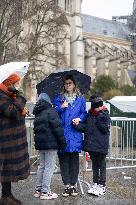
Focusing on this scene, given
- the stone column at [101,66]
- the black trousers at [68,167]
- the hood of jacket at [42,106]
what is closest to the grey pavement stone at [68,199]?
the black trousers at [68,167]

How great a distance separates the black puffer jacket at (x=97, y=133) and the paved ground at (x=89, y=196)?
0.79 m

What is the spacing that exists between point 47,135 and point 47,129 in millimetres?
94

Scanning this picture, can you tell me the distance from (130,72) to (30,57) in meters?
57.7

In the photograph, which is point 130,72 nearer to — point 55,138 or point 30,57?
point 30,57

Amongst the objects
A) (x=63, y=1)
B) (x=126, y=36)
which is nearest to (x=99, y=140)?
(x=63, y=1)

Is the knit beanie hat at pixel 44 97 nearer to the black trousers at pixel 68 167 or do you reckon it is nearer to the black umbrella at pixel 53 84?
the black umbrella at pixel 53 84

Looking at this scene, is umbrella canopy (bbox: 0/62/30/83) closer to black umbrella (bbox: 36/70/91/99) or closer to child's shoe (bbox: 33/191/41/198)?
black umbrella (bbox: 36/70/91/99)

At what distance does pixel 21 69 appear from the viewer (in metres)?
6.75

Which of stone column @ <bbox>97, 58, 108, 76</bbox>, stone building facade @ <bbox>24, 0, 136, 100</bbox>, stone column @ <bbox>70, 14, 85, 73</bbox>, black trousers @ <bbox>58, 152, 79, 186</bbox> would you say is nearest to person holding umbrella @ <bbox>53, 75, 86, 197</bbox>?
black trousers @ <bbox>58, 152, 79, 186</bbox>

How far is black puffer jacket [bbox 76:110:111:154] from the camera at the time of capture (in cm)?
736

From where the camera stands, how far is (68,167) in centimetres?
745

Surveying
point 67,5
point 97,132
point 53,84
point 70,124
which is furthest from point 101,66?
point 70,124

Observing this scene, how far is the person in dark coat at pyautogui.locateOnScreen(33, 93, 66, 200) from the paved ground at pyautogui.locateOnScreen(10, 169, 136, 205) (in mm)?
245

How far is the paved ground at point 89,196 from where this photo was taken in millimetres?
7094
